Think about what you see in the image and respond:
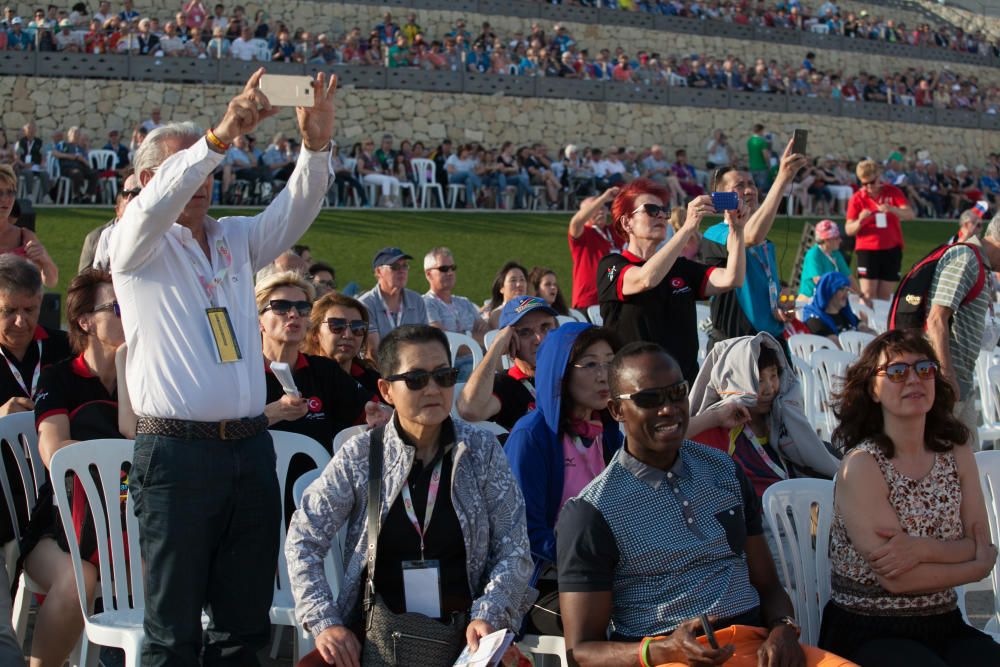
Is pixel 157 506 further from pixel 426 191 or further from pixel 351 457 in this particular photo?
pixel 426 191

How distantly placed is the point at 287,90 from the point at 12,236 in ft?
12.6

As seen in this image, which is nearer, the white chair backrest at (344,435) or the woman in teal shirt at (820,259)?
the white chair backrest at (344,435)

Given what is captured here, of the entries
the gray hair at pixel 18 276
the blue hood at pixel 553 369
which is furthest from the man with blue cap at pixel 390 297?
A: the blue hood at pixel 553 369

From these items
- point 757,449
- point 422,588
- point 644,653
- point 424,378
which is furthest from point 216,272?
point 757,449

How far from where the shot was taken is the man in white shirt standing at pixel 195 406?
10.5 feet

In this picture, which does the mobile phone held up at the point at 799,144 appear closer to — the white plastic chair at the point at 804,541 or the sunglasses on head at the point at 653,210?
the sunglasses on head at the point at 653,210

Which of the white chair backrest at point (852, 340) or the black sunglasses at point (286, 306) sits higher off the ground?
the black sunglasses at point (286, 306)

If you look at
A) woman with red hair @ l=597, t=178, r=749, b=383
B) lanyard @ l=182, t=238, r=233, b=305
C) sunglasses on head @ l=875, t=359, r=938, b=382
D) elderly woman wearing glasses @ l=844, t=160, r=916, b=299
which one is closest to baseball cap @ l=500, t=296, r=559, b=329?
woman with red hair @ l=597, t=178, r=749, b=383

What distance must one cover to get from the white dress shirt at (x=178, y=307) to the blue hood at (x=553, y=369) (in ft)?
3.42

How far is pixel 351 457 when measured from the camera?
135 inches

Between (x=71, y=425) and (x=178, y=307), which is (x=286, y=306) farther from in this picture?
(x=178, y=307)

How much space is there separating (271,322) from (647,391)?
1968 mm

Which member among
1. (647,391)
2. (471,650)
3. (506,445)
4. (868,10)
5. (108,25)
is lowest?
(471,650)

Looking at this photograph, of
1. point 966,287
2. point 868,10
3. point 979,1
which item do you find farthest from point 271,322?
point 979,1
